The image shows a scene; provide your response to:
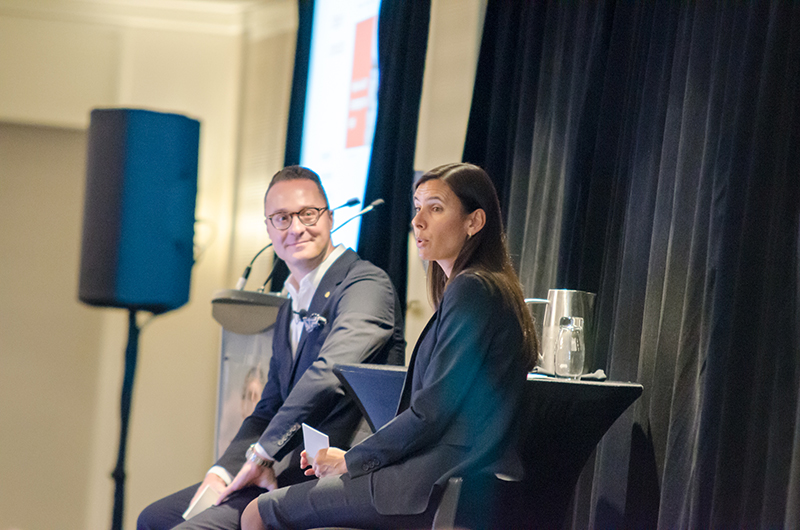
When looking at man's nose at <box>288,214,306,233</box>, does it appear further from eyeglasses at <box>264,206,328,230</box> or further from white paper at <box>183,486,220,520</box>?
white paper at <box>183,486,220,520</box>

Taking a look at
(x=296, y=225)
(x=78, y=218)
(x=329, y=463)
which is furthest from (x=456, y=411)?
(x=78, y=218)

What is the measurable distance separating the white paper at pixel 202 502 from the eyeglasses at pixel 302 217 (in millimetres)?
759

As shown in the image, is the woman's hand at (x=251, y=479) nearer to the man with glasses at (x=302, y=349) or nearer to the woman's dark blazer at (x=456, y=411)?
the man with glasses at (x=302, y=349)

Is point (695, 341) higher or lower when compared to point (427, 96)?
lower

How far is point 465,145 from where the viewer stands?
2.62 m

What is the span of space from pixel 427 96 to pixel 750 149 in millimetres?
1579

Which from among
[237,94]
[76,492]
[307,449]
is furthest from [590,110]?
[76,492]

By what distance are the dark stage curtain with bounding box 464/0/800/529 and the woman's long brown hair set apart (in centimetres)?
46

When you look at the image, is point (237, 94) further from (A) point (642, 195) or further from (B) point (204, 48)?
(A) point (642, 195)

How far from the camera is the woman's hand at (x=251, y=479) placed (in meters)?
1.92

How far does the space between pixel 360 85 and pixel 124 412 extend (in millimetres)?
2639

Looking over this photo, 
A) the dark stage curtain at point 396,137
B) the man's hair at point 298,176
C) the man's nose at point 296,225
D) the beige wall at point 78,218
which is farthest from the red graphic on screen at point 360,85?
the man's nose at point 296,225

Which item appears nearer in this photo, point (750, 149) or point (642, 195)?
point (750, 149)

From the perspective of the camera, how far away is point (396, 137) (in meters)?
3.00
